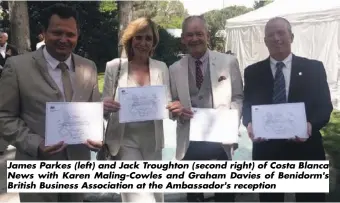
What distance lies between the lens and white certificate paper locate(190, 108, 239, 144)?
3078 millimetres

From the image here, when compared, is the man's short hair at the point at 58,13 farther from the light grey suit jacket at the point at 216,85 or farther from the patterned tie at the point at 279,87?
the patterned tie at the point at 279,87

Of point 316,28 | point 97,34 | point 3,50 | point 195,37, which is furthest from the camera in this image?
point 97,34

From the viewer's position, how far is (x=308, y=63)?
3.02 meters

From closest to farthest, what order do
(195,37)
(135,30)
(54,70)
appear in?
(54,70) → (135,30) → (195,37)

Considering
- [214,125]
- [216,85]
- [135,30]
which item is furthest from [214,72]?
[135,30]

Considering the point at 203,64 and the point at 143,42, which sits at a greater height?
the point at 143,42

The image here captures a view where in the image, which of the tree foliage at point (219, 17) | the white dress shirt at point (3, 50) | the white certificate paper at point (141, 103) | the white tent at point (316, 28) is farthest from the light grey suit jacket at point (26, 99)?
the tree foliage at point (219, 17)

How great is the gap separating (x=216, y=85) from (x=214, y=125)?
0.35 metres

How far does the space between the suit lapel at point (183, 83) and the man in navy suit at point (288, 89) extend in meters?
0.52

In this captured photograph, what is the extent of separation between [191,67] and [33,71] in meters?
1.38

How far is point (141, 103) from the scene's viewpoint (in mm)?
2963

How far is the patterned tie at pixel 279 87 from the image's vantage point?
300cm

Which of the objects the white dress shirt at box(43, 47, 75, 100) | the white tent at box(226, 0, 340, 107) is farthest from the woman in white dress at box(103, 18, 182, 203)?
the white tent at box(226, 0, 340, 107)

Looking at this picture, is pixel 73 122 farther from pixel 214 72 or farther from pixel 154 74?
pixel 214 72
